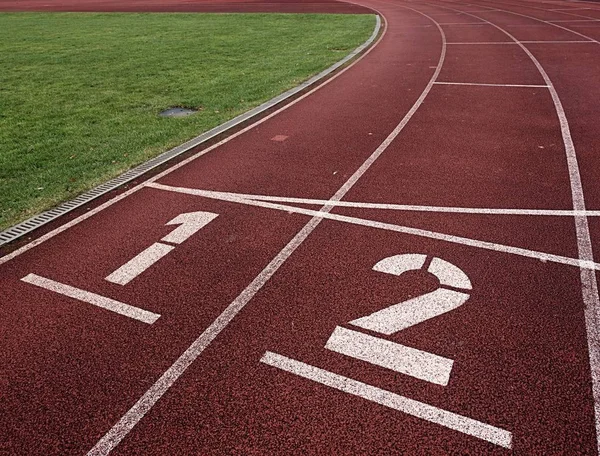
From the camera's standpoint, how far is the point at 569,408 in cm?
353

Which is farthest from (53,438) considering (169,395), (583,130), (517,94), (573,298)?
(517,94)

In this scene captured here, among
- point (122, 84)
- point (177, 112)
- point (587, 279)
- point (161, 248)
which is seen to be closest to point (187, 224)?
point (161, 248)

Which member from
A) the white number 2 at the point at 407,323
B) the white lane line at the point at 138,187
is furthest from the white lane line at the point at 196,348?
the white lane line at the point at 138,187

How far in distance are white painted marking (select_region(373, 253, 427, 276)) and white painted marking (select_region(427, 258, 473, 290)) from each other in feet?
0.42

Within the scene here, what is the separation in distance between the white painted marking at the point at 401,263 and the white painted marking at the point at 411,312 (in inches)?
17.4

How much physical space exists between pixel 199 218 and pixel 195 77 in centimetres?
872

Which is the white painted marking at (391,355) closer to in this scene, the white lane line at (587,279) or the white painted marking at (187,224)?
the white lane line at (587,279)

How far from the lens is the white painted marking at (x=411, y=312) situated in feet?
14.2

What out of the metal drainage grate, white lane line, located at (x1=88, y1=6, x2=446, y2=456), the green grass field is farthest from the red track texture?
the metal drainage grate

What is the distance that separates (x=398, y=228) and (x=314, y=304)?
69.3 inches

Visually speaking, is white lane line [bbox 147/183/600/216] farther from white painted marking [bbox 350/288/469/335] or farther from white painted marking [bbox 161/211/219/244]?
white painted marking [bbox 350/288/469/335]

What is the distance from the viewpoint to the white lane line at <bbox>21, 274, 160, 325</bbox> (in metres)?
4.58

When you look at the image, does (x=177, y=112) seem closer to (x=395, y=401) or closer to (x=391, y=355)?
(x=391, y=355)

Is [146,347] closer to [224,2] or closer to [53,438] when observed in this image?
[53,438]
